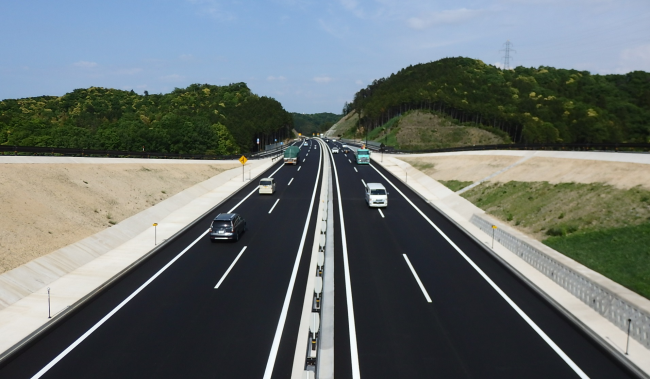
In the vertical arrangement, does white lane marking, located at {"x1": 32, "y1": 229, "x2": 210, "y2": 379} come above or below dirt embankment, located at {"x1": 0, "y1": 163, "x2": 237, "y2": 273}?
below

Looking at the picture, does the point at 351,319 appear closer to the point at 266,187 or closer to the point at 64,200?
the point at 64,200

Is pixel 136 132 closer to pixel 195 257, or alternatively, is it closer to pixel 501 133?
pixel 195 257

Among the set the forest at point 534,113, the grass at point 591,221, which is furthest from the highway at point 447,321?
the forest at point 534,113

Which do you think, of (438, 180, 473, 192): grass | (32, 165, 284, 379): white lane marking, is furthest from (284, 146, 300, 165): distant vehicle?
(32, 165, 284, 379): white lane marking

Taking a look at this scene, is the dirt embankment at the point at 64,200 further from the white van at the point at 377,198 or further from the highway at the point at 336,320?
the white van at the point at 377,198

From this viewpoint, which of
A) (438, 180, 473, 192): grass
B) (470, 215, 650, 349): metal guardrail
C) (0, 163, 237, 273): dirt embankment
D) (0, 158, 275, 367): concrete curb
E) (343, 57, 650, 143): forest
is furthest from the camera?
(343, 57, 650, 143): forest

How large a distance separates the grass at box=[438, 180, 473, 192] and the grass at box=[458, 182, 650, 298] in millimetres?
7256

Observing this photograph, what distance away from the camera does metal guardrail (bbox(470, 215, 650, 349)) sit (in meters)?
13.4

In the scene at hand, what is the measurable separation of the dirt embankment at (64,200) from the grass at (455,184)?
27.5 metres

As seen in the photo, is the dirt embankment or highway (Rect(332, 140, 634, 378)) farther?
the dirt embankment

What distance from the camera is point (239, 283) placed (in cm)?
1912

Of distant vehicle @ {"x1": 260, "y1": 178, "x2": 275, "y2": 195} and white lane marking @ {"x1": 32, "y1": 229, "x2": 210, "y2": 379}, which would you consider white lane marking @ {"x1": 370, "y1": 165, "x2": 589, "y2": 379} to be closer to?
white lane marking @ {"x1": 32, "y1": 229, "x2": 210, "y2": 379}

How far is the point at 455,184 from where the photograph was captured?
1837 inches

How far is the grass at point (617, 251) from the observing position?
18.3 metres
